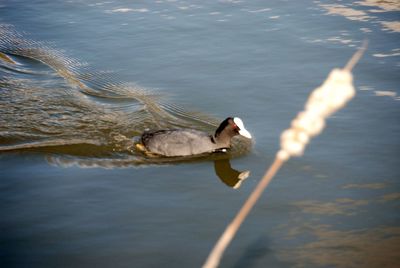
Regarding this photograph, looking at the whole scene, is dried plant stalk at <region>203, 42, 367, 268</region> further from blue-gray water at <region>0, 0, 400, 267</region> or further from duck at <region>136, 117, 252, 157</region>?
duck at <region>136, 117, 252, 157</region>

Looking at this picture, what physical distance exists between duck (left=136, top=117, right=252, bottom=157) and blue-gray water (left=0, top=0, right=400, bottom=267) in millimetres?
197

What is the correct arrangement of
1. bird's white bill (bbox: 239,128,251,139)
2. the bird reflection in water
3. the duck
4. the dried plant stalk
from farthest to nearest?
the duck < bird's white bill (bbox: 239,128,251,139) < the bird reflection in water < the dried plant stalk

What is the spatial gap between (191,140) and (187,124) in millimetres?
896

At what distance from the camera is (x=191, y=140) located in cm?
661

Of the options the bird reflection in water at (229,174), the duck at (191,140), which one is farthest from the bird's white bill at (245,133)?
the bird reflection in water at (229,174)

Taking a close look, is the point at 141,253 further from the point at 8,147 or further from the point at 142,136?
the point at 8,147

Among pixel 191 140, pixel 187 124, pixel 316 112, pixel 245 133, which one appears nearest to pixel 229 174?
pixel 245 133

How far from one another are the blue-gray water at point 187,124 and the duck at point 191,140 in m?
0.20

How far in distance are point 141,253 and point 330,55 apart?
565cm

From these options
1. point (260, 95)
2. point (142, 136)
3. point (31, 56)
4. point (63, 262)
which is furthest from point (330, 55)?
point (63, 262)

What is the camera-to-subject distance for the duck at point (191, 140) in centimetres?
653

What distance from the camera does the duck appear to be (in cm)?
653

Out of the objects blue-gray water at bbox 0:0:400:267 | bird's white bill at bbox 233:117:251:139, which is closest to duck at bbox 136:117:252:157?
bird's white bill at bbox 233:117:251:139

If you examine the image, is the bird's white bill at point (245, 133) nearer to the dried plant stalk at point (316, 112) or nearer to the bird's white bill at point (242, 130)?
the bird's white bill at point (242, 130)
